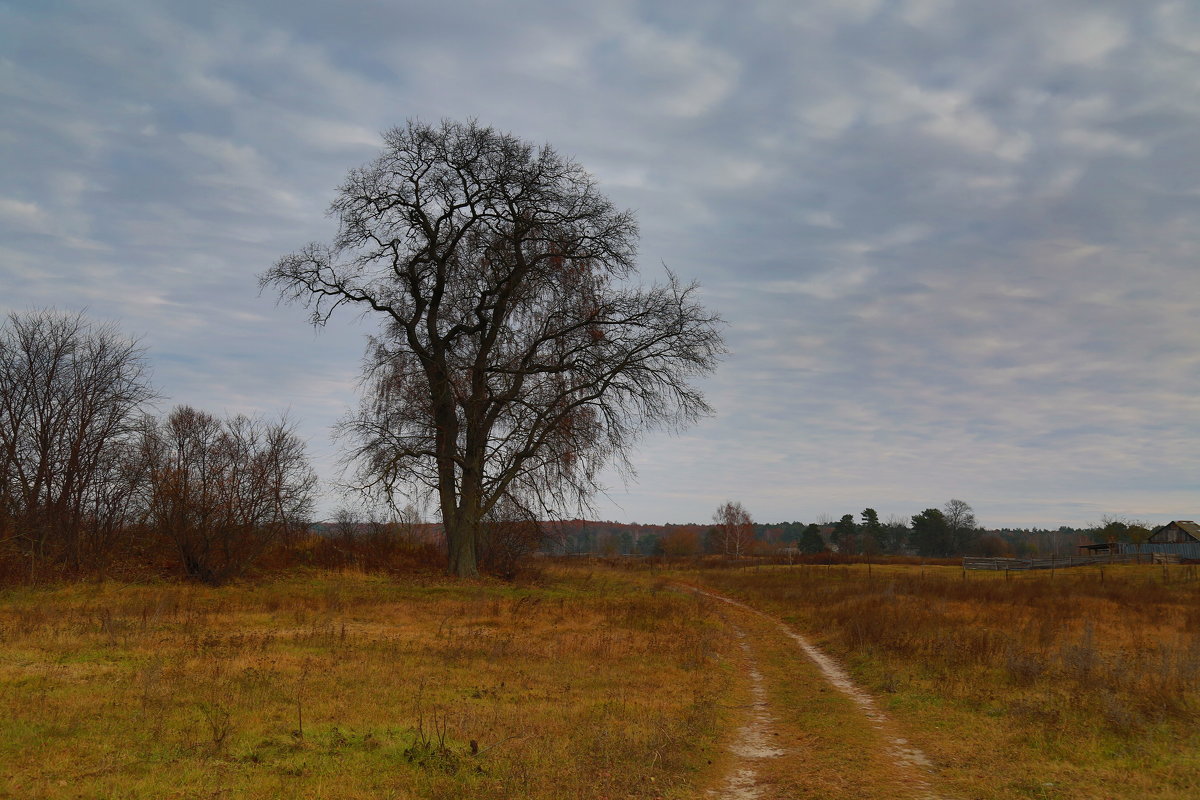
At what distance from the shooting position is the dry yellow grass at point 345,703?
7.08 m

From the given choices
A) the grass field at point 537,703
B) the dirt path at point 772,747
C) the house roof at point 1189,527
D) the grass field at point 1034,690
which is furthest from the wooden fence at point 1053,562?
the dirt path at point 772,747

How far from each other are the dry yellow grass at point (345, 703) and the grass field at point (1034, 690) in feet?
9.51

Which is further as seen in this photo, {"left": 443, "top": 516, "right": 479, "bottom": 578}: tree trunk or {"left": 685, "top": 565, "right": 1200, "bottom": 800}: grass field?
{"left": 443, "top": 516, "right": 479, "bottom": 578}: tree trunk

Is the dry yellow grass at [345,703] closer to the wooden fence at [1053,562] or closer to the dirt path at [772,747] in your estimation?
the dirt path at [772,747]

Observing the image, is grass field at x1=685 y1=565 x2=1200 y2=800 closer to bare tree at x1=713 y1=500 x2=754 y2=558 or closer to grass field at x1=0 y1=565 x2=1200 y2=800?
grass field at x1=0 y1=565 x2=1200 y2=800

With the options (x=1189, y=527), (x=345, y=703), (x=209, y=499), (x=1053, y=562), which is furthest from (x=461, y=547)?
(x=1189, y=527)

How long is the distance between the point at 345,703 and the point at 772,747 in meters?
5.41

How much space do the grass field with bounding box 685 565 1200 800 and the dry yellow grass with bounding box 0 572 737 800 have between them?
2899 mm

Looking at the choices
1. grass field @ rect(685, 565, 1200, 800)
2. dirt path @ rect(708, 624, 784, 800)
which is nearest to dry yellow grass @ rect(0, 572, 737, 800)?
dirt path @ rect(708, 624, 784, 800)

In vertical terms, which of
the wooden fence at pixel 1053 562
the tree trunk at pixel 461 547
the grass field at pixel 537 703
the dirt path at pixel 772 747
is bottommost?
the wooden fence at pixel 1053 562

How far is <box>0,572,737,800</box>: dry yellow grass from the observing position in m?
7.08

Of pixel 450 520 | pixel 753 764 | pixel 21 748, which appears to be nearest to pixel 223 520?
pixel 450 520

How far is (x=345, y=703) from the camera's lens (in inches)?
390

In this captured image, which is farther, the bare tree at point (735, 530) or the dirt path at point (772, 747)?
the bare tree at point (735, 530)
